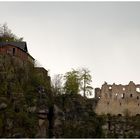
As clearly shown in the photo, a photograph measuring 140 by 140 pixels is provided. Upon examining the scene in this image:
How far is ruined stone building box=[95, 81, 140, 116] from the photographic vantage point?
84688mm

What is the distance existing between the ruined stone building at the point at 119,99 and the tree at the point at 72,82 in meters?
5.21

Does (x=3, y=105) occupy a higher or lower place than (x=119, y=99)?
lower

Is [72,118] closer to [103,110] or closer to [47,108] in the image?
[47,108]

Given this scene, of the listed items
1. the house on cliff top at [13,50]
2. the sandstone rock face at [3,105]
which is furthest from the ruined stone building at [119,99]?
the sandstone rock face at [3,105]

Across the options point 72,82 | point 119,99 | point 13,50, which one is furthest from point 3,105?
point 119,99

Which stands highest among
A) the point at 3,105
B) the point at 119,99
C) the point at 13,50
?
the point at 13,50

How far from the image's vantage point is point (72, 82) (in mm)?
80812

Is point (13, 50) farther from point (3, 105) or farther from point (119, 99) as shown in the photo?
point (119, 99)

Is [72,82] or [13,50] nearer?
[13,50]

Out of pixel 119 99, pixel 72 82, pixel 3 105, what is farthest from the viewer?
pixel 119 99

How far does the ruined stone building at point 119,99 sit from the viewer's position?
278ft

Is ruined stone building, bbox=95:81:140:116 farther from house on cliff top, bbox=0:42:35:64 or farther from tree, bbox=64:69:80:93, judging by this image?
house on cliff top, bbox=0:42:35:64

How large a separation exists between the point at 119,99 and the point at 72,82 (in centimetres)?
917

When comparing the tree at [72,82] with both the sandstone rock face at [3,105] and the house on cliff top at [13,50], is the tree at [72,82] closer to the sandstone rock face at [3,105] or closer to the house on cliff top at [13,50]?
the house on cliff top at [13,50]
